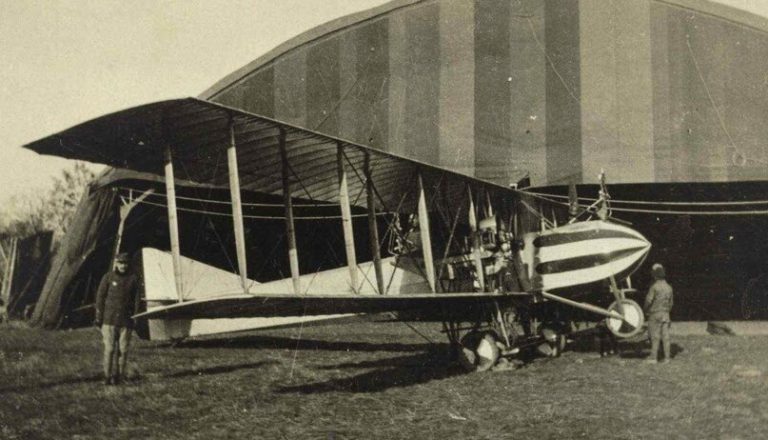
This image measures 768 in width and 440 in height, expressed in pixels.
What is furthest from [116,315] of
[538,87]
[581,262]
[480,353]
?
[538,87]

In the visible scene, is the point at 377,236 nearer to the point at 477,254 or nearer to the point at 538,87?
the point at 477,254

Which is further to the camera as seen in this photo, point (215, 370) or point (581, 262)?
point (581, 262)

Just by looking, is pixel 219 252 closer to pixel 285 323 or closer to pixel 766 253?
pixel 285 323

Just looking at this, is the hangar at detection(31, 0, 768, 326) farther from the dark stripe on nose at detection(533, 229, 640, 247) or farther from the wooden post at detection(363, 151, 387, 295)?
the wooden post at detection(363, 151, 387, 295)

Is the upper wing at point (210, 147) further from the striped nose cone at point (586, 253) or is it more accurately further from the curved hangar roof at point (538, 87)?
the curved hangar roof at point (538, 87)

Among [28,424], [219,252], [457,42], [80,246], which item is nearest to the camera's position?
[28,424]

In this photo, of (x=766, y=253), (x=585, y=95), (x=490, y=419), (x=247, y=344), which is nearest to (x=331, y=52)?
(x=585, y=95)
